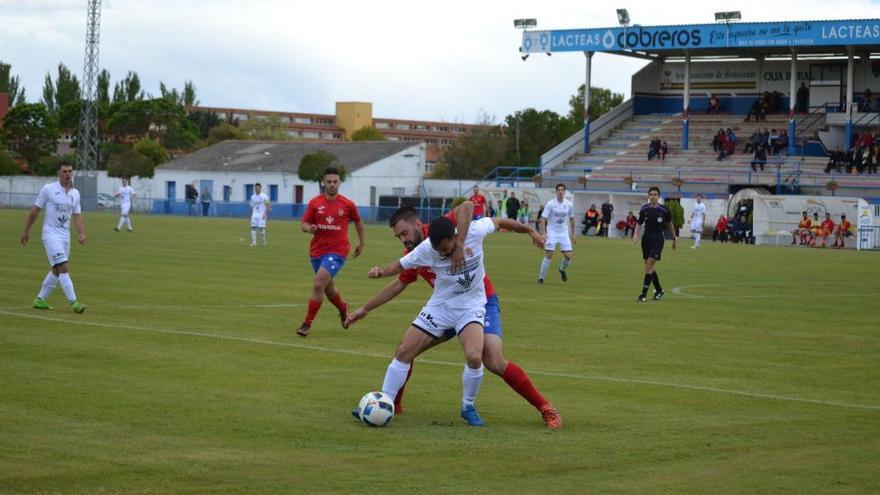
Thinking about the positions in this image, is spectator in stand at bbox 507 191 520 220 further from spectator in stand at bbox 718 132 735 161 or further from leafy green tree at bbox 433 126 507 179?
leafy green tree at bbox 433 126 507 179

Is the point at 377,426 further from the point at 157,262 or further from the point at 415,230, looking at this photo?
the point at 157,262

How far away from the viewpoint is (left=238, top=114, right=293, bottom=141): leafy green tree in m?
140

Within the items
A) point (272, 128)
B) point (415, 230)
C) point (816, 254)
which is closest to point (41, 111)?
point (272, 128)

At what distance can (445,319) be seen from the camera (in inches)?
422

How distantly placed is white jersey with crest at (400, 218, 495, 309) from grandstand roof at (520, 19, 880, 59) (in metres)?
56.3

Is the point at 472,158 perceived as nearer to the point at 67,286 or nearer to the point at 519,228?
the point at 67,286

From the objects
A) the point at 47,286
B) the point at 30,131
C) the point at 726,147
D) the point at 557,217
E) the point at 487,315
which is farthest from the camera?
the point at 30,131

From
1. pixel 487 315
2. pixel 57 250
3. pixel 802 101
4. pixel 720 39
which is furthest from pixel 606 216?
pixel 487 315

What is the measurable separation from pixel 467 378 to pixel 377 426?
86 centimetres

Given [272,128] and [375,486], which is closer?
[375,486]

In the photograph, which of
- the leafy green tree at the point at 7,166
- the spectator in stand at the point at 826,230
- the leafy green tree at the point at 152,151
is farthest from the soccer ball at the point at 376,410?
the leafy green tree at the point at 152,151

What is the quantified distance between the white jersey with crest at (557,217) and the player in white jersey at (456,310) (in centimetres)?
1829

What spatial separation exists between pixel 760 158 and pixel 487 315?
55882 mm

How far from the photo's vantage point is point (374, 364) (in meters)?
14.3
